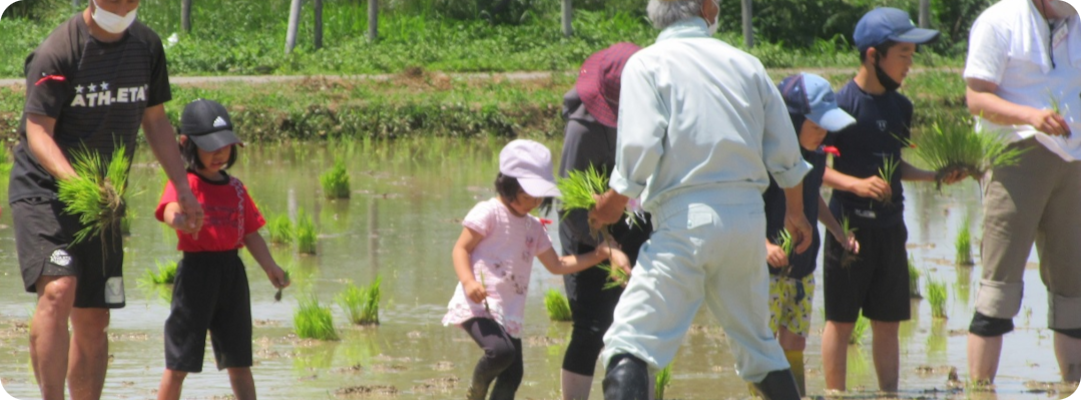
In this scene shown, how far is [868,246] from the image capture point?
5258 mm

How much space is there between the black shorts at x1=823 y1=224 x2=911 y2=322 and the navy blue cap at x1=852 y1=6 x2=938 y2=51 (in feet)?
2.42

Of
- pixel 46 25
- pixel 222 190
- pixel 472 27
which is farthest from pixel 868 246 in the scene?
pixel 46 25

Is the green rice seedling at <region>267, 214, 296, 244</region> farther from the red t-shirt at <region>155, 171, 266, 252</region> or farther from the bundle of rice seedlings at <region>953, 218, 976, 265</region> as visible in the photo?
the bundle of rice seedlings at <region>953, 218, 976, 265</region>

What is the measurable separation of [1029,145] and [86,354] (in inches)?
142

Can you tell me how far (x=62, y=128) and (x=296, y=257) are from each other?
4.14m

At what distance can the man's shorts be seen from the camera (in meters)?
5.13

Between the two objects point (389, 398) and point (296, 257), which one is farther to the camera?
point (296, 257)

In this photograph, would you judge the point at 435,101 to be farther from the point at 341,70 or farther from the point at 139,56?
the point at 139,56

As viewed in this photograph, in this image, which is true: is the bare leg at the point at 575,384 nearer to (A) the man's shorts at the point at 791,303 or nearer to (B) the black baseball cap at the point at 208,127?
(A) the man's shorts at the point at 791,303

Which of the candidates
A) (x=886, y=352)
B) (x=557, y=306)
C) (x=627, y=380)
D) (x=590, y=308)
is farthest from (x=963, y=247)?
(x=627, y=380)

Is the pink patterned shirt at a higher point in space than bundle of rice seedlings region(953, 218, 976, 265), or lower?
higher

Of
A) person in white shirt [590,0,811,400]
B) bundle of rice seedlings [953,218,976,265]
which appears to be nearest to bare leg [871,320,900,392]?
person in white shirt [590,0,811,400]

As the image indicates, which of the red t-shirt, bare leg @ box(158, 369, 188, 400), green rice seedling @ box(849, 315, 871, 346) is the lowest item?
green rice seedling @ box(849, 315, 871, 346)

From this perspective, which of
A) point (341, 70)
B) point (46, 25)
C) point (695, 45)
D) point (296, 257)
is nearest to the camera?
point (695, 45)
